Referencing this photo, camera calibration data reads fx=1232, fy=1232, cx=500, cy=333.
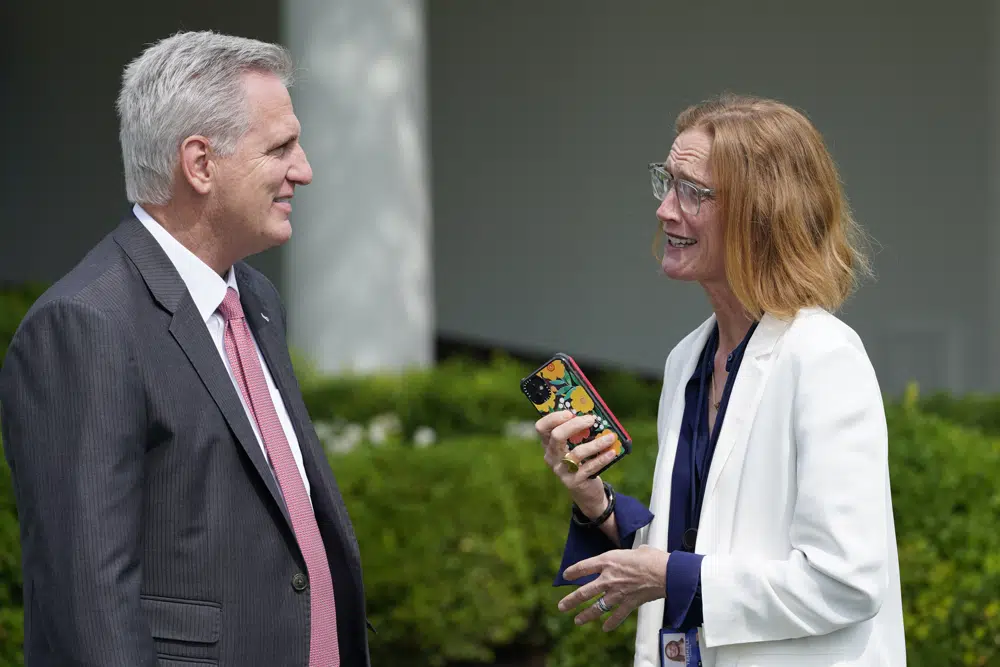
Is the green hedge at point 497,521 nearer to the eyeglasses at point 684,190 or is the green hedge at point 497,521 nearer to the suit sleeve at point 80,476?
the eyeglasses at point 684,190

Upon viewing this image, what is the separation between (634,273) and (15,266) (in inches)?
292

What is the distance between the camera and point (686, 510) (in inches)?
99.0

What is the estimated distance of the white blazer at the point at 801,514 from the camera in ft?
7.22

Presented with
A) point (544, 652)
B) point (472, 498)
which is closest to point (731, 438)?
point (472, 498)

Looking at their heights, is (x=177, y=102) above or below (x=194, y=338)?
above

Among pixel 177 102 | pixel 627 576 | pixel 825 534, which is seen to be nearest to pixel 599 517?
pixel 627 576

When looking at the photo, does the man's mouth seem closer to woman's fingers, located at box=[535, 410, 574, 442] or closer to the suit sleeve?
woman's fingers, located at box=[535, 410, 574, 442]

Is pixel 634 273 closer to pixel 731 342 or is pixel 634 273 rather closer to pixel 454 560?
pixel 454 560

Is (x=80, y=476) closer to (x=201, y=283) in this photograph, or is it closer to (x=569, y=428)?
(x=201, y=283)

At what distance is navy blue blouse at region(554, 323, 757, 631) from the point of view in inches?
91.1

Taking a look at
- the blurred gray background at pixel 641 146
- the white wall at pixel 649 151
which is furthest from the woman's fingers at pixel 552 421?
the white wall at pixel 649 151

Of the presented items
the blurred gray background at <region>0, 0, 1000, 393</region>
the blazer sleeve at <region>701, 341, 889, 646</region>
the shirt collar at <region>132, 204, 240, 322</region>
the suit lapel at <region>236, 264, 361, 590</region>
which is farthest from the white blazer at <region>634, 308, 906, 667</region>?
the blurred gray background at <region>0, 0, 1000, 393</region>

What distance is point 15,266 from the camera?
14.5 meters

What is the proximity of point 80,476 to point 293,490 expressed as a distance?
18.5 inches
